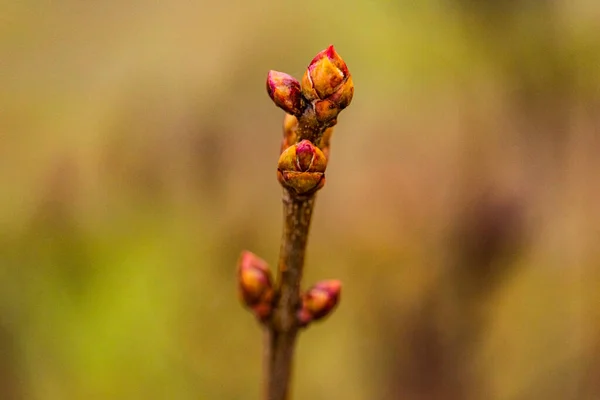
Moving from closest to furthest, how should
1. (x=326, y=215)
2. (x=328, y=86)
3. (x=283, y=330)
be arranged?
1. (x=328, y=86)
2. (x=283, y=330)
3. (x=326, y=215)

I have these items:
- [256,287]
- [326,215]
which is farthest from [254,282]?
[326,215]

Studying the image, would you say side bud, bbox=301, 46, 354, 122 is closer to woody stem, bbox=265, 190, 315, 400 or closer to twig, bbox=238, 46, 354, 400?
twig, bbox=238, 46, 354, 400

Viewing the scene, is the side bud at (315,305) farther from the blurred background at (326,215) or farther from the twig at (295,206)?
the blurred background at (326,215)

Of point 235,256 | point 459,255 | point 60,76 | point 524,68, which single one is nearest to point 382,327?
point 459,255

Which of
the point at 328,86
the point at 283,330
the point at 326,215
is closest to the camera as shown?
the point at 328,86

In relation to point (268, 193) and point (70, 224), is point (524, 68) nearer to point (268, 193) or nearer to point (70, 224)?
point (268, 193)

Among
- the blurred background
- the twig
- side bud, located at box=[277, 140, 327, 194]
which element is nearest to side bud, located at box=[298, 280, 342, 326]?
the twig

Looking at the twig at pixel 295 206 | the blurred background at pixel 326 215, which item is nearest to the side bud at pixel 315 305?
the twig at pixel 295 206

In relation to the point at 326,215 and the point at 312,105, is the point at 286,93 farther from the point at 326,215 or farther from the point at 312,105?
the point at 326,215
